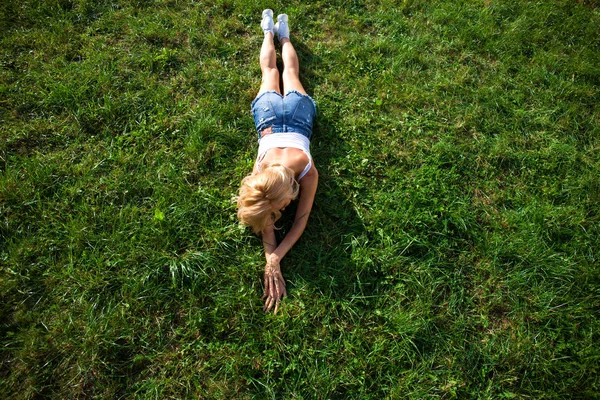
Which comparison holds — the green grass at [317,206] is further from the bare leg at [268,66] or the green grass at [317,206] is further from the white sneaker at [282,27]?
the white sneaker at [282,27]

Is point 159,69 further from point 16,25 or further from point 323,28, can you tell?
point 323,28

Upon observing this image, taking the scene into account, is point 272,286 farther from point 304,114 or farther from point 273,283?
point 304,114

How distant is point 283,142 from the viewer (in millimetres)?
4133

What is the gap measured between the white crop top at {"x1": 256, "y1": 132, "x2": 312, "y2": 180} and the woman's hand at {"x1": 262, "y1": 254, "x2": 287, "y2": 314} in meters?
1.03

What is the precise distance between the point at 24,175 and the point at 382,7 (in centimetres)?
589

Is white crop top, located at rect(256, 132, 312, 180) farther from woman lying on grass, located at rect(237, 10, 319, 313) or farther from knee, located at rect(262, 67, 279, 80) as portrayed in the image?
knee, located at rect(262, 67, 279, 80)

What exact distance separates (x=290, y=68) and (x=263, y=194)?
2.55 meters

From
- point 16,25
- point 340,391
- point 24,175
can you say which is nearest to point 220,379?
point 340,391

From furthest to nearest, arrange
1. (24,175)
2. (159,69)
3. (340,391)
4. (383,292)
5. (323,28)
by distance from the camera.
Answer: (323,28) < (159,69) < (24,175) < (383,292) < (340,391)

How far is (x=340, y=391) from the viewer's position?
327 centimetres

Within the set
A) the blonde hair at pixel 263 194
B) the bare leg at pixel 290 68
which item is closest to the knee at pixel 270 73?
the bare leg at pixel 290 68

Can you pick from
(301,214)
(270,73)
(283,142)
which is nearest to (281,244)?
(301,214)

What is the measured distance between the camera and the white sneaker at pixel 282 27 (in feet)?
17.5

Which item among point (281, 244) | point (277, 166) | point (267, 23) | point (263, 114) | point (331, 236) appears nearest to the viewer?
point (277, 166)
